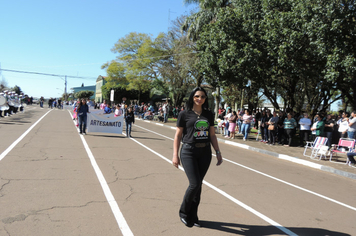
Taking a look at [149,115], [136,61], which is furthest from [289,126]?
[136,61]

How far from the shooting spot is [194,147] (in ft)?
13.3

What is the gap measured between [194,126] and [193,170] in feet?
1.95

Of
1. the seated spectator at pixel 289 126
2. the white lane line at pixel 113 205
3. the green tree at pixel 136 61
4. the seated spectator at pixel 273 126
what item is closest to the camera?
the white lane line at pixel 113 205

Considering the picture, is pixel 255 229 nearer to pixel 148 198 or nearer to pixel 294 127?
pixel 148 198

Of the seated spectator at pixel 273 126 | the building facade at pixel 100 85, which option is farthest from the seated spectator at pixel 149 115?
the building facade at pixel 100 85

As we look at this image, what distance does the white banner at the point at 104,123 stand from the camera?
14.8 meters

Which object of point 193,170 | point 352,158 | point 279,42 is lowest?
point 352,158

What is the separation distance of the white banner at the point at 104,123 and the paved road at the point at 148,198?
553cm

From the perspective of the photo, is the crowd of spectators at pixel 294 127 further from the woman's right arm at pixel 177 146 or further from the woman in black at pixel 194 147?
the woman's right arm at pixel 177 146

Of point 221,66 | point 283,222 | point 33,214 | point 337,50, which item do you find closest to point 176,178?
point 283,222

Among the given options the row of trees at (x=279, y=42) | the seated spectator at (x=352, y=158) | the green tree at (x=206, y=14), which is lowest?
the seated spectator at (x=352, y=158)

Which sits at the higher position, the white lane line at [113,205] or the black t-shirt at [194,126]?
the black t-shirt at [194,126]

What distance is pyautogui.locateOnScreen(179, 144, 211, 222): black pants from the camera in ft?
13.1

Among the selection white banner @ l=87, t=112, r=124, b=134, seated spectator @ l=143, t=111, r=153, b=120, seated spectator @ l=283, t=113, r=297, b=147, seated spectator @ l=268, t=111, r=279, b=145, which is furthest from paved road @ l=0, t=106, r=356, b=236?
seated spectator @ l=143, t=111, r=153, b=120
